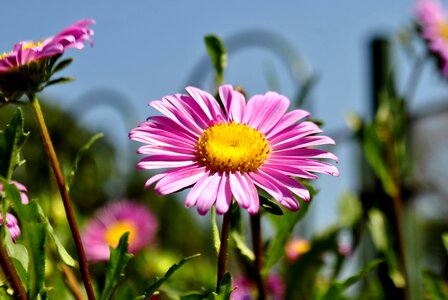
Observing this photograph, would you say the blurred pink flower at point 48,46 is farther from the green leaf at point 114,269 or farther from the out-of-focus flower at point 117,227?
the out-of-focus flower at point 117,227

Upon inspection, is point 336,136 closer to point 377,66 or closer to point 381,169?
point 377,66

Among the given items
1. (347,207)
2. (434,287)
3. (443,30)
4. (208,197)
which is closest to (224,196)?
(208,197)

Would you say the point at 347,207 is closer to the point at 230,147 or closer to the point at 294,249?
the point at 294,249

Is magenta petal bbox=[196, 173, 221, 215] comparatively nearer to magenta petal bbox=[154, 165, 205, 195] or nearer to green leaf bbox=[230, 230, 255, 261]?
magenta petal bbox=[154, 165, 205, 195]

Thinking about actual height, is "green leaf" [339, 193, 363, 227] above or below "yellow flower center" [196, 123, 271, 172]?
below

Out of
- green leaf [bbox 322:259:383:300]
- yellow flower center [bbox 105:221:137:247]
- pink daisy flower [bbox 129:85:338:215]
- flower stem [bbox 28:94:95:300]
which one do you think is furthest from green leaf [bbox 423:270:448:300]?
yellow flower center [bbox 105:221:137:247]

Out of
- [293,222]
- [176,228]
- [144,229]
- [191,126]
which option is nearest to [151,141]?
[191,126]
